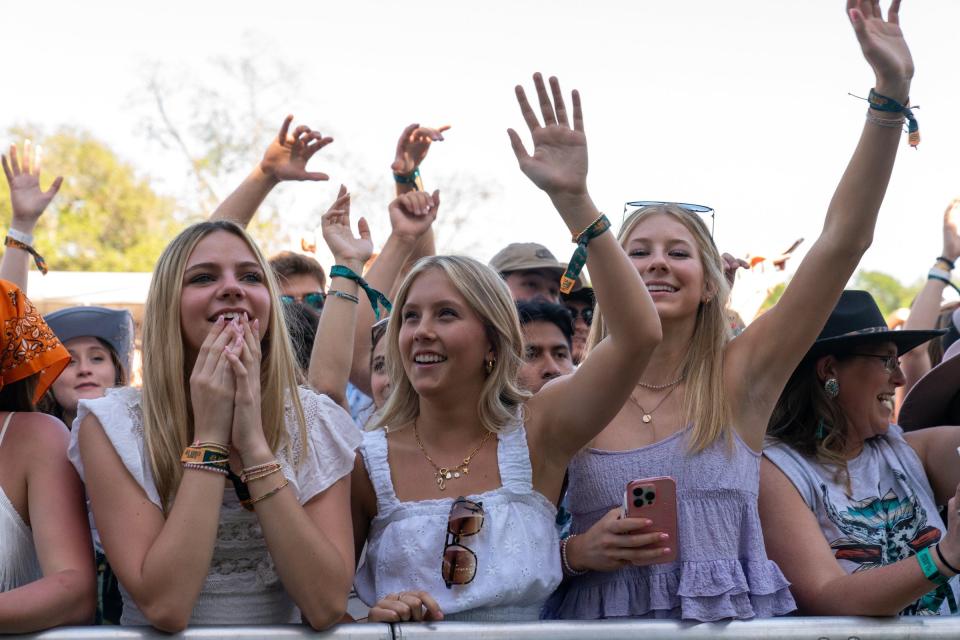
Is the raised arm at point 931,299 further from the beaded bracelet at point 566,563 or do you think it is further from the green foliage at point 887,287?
the green foliage at point 887,287

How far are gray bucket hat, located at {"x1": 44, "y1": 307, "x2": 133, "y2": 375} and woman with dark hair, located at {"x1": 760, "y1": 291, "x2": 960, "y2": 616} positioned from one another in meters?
2.52

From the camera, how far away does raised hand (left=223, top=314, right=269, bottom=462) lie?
9.02ft

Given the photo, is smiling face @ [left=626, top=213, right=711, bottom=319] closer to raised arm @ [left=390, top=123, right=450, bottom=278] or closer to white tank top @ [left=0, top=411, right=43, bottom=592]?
raised arm @ [left=390, top=123, right=450, bottom=278]

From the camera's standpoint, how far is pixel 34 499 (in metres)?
2.73

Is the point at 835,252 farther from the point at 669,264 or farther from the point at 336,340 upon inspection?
the point at 336,340

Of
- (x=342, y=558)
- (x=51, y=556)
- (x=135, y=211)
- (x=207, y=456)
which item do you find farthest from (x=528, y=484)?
(x=135, y=211)

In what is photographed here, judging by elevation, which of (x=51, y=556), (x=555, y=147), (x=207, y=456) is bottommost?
(x=51, y=556)

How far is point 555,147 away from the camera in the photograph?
299 centimetres

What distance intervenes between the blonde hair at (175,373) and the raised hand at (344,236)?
972 millimetres

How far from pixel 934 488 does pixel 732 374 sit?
819 millimetres

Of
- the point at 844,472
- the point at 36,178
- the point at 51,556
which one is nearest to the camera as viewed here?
the point at 51,556

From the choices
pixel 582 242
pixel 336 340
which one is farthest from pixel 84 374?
pixel 582 242

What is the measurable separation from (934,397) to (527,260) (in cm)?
206

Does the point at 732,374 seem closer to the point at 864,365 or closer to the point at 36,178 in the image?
the point at 864,365
